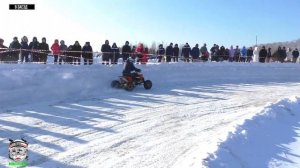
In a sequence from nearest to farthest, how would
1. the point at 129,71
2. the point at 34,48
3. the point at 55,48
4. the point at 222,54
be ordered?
the point at 129,71 → the point at 34,48 → the point at 55,48 → the point at 222,54

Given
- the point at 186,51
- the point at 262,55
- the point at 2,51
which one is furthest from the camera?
the point at 262,55

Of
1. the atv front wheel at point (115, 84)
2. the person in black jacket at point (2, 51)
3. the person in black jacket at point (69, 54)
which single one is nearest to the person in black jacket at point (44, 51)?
the person in black jacket at point (69, 54)

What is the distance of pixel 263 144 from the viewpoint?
10305 millimetres

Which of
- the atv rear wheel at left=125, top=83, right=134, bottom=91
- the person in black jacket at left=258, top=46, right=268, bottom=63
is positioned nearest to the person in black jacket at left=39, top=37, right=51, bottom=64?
the atv rear wheel at left=125, top=83, right=134, bottom=91

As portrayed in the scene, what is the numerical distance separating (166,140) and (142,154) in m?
1.35

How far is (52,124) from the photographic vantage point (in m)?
11.5

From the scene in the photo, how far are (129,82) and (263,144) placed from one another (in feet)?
28.9

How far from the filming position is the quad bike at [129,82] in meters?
18.3

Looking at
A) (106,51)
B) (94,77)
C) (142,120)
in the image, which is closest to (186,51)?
(106,51)

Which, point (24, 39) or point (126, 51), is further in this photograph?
point (126, 51)

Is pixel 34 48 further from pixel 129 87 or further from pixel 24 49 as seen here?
pixel 129 87

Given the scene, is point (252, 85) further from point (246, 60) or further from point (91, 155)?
point (91, 155)

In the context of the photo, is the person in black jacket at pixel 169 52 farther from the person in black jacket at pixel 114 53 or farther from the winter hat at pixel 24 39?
the winter hat at pixel 24 39

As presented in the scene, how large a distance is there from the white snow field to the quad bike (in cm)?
31
